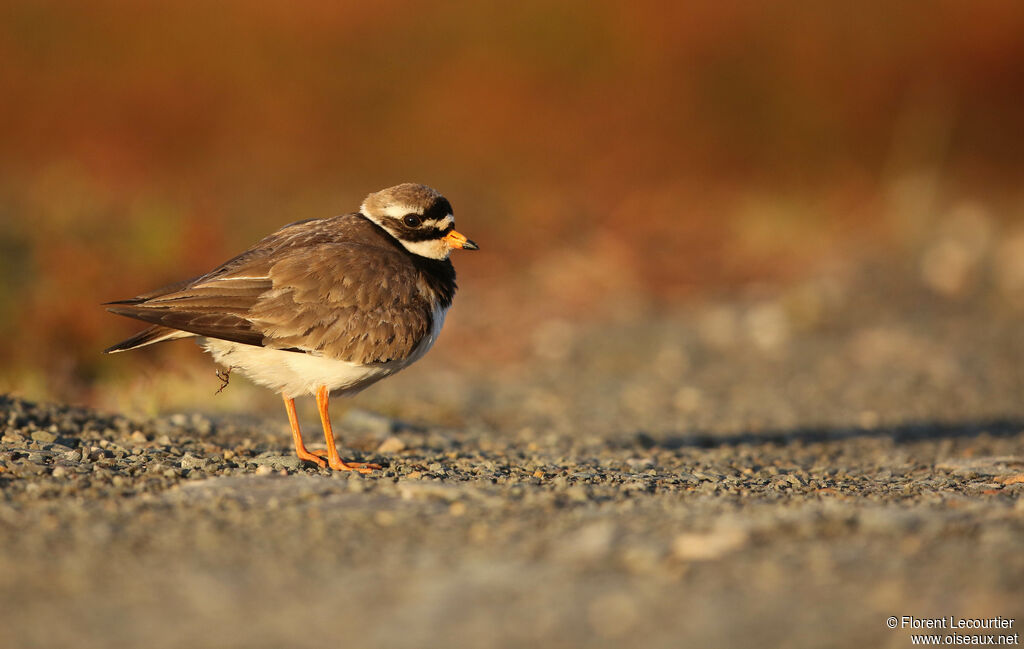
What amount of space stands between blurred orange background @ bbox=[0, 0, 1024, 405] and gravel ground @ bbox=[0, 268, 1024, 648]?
4.34 m

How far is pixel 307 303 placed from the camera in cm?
529

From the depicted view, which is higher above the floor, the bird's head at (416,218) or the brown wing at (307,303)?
the bird's head at (416,218)

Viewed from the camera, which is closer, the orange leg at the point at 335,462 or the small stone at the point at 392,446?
the orange leg at the point at 335,462

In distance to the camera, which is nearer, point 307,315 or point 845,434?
point 307,315

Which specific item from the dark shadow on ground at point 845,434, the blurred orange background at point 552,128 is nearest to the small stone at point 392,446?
the dark shadow on ground at point 845,434

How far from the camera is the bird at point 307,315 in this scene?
17.0ft

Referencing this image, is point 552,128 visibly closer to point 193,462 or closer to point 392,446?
point 392,446

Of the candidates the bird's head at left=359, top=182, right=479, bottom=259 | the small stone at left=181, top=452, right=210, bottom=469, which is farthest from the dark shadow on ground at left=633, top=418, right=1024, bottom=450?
the small stone at left=181, top=452, right=210, bottom=469

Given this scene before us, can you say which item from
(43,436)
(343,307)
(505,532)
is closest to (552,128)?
(343,307)

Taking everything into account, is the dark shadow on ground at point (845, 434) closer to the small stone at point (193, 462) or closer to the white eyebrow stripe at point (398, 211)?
the white eyebrow stripe at point (398, 211)

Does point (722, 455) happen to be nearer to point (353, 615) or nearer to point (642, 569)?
point (642, 569)

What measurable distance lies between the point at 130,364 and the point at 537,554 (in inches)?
205

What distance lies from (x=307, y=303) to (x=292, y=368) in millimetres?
328

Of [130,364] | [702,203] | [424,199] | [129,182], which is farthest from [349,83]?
[424,199]
